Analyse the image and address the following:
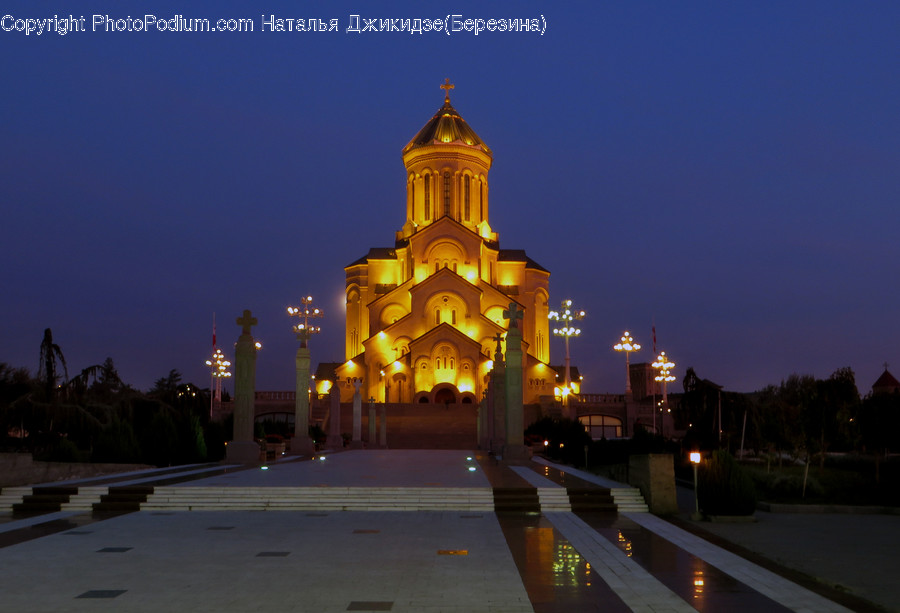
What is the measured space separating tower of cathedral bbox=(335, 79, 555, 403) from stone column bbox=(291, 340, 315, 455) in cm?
2886

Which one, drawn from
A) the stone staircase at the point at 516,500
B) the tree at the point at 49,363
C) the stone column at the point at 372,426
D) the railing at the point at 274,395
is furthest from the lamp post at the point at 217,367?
the stone staircase at the point at 516,500

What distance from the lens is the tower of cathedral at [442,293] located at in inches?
2395

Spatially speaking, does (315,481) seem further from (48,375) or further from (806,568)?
(48,375)

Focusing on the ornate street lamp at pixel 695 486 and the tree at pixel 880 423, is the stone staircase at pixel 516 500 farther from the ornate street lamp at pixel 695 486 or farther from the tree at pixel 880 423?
the tree at pixel 880 423

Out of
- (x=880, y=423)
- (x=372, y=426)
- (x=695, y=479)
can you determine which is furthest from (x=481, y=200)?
(x=695, y=479)

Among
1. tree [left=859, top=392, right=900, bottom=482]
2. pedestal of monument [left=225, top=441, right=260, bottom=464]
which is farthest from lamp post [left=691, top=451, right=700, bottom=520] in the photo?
pedestal of monument [left=225, top=441, right=260, bottom=464]

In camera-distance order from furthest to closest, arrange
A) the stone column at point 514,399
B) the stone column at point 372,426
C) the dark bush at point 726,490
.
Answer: the stone column at point 372,426
the stone column at point 514,399
the dark bush at point 726,490

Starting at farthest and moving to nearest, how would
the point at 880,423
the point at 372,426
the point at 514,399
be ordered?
1. the point at 372,426
2. the point at 514,399
3. the point at 880,423

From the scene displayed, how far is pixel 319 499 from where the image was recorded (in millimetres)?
14594

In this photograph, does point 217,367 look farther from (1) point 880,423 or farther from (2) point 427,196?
(1) point 880,423

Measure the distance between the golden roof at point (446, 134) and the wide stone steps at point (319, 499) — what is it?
197ft

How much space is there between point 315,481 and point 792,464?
68.4 feet

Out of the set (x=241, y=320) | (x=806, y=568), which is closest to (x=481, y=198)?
(x=241, y=320)

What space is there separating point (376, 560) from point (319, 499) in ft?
19.0
